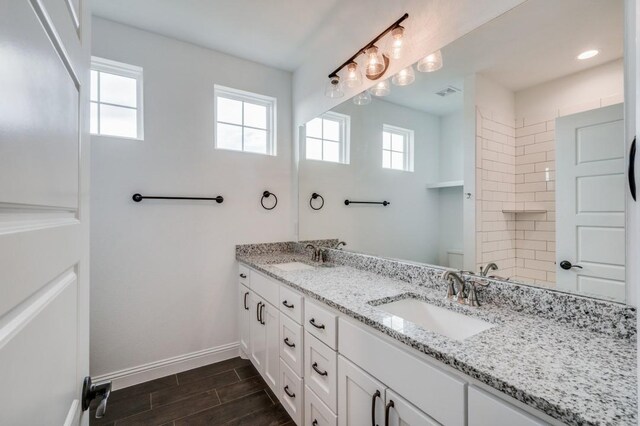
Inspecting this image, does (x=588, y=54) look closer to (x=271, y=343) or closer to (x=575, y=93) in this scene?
(x=575, y=93)

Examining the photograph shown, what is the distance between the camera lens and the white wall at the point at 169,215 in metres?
2.05

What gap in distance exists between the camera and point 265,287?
1.97 meters

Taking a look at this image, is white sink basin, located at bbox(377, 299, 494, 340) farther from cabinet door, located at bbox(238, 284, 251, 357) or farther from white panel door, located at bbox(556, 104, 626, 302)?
cabinet door, located at bbox(238, 284, 251, 357)

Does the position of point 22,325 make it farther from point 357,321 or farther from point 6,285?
point 357,321

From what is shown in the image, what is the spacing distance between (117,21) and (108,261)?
67.9 inches

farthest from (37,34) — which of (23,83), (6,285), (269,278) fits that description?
(269,278)

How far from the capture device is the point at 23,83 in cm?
36

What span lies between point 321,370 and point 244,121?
7.06ft

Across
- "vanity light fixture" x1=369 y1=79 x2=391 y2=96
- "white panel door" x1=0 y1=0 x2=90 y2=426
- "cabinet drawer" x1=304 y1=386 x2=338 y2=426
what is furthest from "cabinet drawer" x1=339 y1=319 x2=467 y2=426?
"vanity light fixture" x1=369 y1=79 x2=391 y2=96

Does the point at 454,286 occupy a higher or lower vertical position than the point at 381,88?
lower

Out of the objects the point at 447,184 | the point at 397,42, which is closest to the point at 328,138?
the point at 397,42

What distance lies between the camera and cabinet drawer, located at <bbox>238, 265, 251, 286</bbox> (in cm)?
229

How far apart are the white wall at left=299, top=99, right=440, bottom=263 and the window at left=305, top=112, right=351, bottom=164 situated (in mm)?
60

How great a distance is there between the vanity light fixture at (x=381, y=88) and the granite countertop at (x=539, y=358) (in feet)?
4.13
